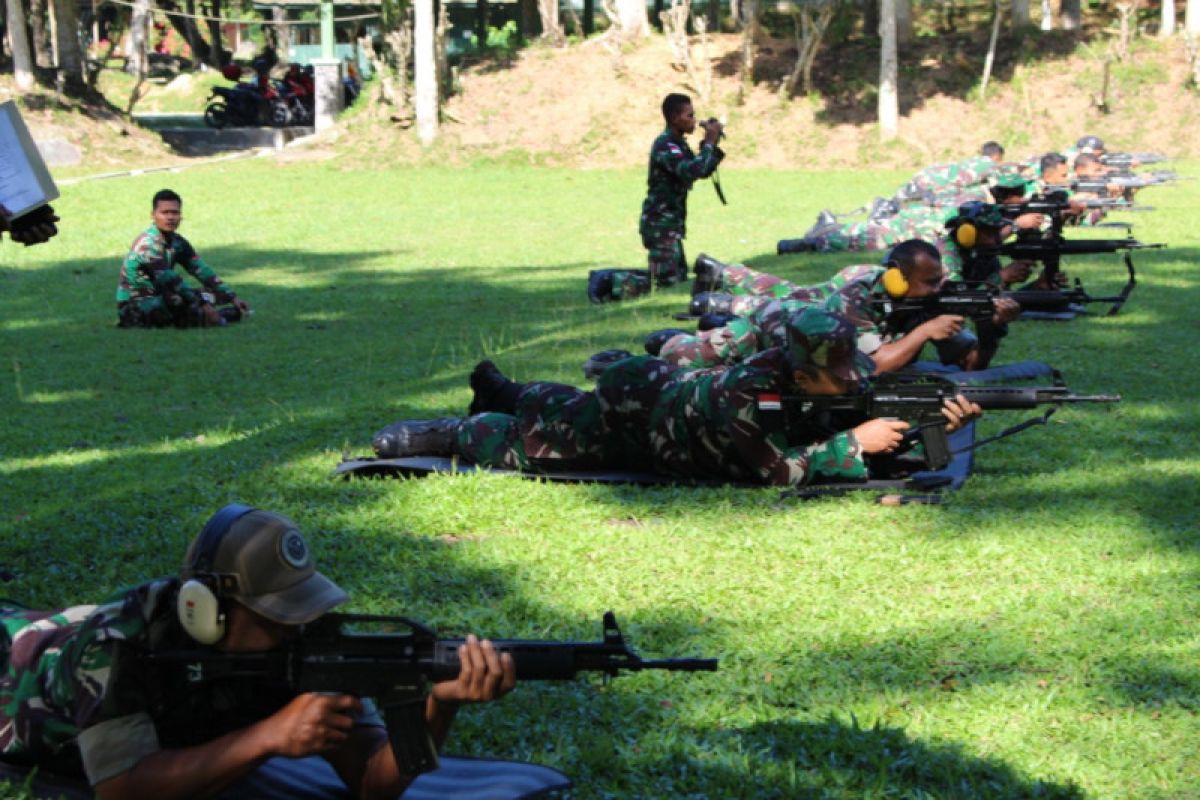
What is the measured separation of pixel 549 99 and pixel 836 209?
37.5 ft

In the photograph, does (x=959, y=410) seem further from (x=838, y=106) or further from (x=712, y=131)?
(x=838, y=106)

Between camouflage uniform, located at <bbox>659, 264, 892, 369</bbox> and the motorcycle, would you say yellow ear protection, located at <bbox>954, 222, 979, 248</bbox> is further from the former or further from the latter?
the motorcycle

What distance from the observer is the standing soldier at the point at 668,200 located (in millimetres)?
14172

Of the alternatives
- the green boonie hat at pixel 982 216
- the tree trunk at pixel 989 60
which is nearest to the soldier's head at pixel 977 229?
the green boonie hat at pixel 982 216

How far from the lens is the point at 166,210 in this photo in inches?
516

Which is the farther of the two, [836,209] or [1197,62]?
[1197,62]

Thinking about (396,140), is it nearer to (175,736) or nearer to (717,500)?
(717,500)

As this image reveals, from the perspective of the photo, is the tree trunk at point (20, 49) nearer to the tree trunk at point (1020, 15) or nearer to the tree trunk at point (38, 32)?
the tree trunk at point (38, 32)

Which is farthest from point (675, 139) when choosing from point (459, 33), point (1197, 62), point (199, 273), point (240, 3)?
point (240, 3)

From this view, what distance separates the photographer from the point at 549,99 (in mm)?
32531

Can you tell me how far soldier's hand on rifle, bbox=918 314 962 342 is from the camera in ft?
28.9

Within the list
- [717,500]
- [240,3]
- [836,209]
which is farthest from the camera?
[240,3]

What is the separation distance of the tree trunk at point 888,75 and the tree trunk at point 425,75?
29.1 ft

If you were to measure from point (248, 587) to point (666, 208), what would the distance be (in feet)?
38.7
